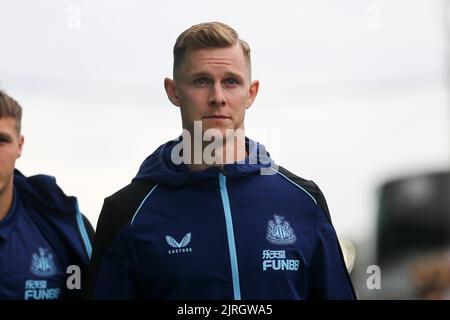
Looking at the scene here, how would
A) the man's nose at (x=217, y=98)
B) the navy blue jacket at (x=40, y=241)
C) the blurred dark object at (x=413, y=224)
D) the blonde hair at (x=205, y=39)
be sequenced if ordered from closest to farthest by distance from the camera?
1. the man's nose at (x=217, y=98)
2. the blonde hair at (x=205, y=39)
3. the navy blue jacket at (x=40, y=241)
4. the blurred dark object at (x=413, y=224)

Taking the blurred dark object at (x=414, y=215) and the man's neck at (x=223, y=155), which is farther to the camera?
the blurred dark object at (x=414, y=215)

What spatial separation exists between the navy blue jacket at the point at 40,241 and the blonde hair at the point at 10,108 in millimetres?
430

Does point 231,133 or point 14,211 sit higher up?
point 231,133

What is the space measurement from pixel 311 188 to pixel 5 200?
70.8 inches

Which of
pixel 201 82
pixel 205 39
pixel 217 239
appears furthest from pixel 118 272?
pixel 205 39

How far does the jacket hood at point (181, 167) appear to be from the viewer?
5172 mm

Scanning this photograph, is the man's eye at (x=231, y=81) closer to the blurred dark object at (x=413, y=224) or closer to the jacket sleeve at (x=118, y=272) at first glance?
the jacket sleeve at (x=118, y=272)

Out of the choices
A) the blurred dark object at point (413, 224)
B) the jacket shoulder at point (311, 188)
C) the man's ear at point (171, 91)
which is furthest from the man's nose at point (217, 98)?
the blurred dark object at point (413, 224)

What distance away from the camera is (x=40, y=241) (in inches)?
221

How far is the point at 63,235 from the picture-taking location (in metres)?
5.66
